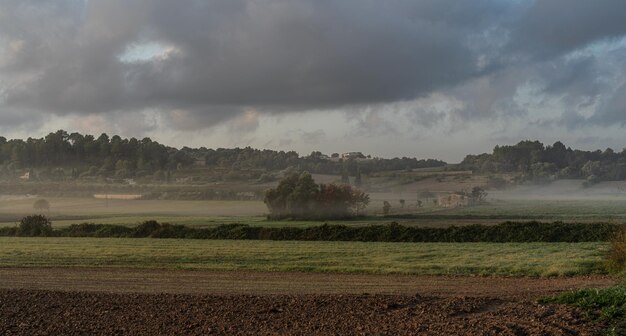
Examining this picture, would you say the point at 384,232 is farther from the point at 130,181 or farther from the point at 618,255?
the point at 130,181

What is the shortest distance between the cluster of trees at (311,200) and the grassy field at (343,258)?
29103 millimetres

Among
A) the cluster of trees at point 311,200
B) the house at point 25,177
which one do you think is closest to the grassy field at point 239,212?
the cluster of trees at point 311,200

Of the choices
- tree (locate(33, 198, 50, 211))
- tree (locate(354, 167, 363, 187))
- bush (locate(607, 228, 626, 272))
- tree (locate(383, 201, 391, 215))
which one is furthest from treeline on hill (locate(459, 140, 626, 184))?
bush (locate(607, 228, 626, 272))

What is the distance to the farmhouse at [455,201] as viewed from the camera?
8566 cm

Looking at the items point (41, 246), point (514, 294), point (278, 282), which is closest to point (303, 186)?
point (41, 246)

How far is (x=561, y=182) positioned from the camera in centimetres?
11300

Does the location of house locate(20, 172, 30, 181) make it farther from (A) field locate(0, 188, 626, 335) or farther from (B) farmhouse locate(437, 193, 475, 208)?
(A) field locate(0, 188, 626, 335)

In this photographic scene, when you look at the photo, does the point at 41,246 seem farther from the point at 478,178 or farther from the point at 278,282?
the point at 478,178

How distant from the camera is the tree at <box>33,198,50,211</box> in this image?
9043 cm

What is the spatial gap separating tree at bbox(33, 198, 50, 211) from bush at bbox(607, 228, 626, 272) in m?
81.4

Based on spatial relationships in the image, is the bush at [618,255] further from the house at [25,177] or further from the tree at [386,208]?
the house at [25,177]

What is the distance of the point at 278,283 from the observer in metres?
21.8

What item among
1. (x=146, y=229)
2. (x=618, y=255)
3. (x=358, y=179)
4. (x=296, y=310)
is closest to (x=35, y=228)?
(x=146, y=229)

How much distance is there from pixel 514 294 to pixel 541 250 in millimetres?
17806
